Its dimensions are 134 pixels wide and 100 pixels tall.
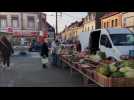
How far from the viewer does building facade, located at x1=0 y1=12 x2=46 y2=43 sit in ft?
12.5

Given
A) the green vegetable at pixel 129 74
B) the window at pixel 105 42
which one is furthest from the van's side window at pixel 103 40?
the green vegetable at pixel 129 74

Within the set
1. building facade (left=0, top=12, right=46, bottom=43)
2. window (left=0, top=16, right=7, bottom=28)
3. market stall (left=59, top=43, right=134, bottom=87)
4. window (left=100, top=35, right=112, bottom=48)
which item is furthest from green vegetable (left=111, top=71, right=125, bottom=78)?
window (left=100, top=35, right=112, bottom=48)

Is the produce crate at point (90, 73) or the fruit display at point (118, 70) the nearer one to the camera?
the fruit display at point (118, 70)

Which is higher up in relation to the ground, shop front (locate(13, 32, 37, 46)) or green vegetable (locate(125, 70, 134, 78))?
shop front (locate(13, 32, 37, 46))

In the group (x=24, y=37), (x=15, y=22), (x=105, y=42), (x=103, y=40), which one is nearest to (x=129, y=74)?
(x=24, y=37)

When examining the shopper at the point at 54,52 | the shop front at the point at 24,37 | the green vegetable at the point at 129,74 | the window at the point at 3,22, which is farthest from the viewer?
the shopper at the point at 54,52

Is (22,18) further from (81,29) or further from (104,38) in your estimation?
(104,38)

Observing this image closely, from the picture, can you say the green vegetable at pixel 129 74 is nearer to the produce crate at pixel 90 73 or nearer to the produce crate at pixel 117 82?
the produce crate at pixel 117 82

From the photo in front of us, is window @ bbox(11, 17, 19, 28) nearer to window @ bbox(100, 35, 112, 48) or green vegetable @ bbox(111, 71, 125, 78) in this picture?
green vegetable @ bbox(111, 71, 125, 78)

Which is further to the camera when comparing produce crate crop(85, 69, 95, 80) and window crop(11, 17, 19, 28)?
produce crate crop(85, 69, 95, 80)

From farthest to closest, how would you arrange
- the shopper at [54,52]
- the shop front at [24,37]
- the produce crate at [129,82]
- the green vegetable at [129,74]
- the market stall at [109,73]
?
the shopper at [54,52] → the green vegetable at [129,74] → the market stall at [109,73] → the produce crate at [129,82] → the shop front at [24,37]

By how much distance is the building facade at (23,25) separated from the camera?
150 inches
